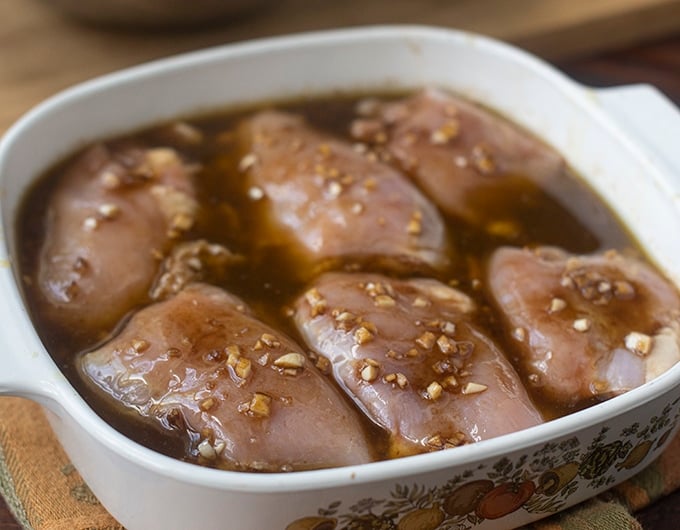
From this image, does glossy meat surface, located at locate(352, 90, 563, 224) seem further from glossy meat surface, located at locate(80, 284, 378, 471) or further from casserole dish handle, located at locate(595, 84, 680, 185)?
glossy meat surface, located at locate(80, 284, 378, 471)

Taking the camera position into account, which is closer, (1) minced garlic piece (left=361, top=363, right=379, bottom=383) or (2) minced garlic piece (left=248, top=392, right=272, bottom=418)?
(2) minced garlic piece (left=248, top=392, right=272, bottom=418)

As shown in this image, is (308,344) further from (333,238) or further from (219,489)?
(219,489)

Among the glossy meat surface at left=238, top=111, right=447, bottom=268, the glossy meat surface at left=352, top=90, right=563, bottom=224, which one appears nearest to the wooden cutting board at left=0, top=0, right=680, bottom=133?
the glossy meat surface at left=352, top=90, right=563, bottom=224

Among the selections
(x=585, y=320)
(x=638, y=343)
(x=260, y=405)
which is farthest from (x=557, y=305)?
(x=260, y=405)

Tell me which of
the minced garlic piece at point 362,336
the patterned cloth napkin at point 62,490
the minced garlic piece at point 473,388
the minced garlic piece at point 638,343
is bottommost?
the patterned cloth napkin at point 62,490

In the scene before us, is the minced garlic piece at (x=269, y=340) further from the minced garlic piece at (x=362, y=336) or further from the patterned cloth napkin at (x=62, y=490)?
the patterned cloth napkin at (x=62, y=490)

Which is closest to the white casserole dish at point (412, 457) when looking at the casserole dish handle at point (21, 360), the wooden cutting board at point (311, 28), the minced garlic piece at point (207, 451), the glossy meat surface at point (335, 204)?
the casserole dish handle at point (21, 360)

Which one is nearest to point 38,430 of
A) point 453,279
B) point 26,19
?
point 453,279
